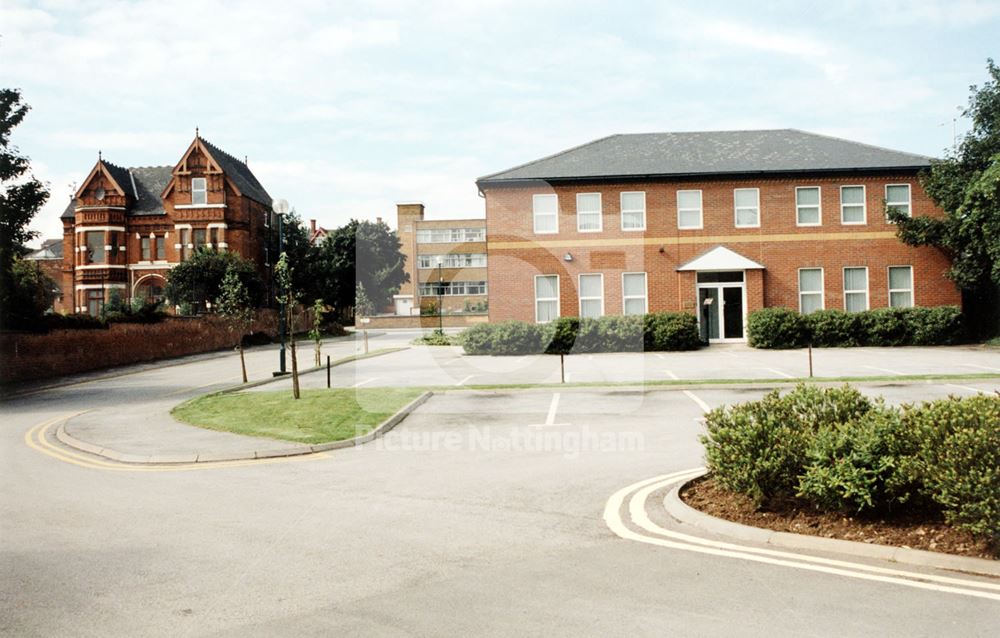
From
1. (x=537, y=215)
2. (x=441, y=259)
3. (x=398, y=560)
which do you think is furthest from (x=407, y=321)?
(x=398, y=560)

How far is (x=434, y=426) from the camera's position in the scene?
14422 millimetres

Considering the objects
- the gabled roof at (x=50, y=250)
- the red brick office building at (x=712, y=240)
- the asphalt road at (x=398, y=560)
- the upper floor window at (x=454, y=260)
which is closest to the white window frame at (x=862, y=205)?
the red brick office building at (x=712, y=240)

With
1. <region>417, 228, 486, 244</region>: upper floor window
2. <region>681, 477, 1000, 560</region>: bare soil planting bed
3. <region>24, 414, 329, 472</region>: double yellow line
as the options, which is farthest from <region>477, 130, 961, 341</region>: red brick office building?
<region>417, 228, 486, 244</region>: upper floor window

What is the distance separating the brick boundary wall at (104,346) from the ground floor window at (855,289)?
32371 millimetres

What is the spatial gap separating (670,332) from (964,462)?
25.2 metres

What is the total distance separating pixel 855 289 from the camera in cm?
3456

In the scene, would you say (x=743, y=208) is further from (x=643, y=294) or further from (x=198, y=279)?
(x=198, y=279)

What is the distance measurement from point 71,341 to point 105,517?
26.8m

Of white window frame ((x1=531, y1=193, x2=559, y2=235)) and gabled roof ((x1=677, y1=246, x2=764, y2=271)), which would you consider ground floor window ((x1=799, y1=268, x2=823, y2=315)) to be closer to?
gabled roof ((x1=677, y1=246, x2=764, y2=271))

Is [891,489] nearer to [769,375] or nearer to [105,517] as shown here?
[105,517]

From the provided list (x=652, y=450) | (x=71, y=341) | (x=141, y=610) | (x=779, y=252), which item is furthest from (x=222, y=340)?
(x=141, y=610)

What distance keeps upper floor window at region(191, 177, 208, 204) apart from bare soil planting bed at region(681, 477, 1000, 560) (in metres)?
60.7

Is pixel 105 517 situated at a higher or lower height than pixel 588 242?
lower

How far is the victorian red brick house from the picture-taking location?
6169 centimetres
